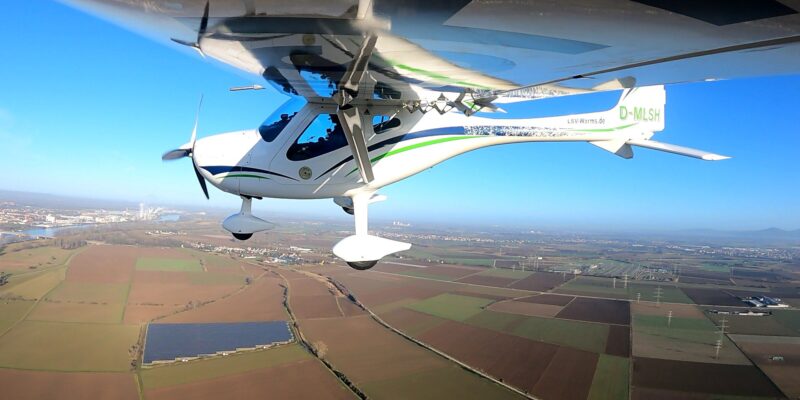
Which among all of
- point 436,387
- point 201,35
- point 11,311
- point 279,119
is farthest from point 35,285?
point 201,35

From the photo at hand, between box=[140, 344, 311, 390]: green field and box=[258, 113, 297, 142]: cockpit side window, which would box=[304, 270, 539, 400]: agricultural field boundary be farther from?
box=[258, 113, 297, 142]: cockpit side window

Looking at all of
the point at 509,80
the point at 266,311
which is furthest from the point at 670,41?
the point at 266,311

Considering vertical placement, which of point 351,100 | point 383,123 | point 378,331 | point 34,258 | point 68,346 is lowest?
point 68,346

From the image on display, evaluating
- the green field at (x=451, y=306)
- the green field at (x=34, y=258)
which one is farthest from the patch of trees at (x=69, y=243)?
the green field at (x=451, y=306)

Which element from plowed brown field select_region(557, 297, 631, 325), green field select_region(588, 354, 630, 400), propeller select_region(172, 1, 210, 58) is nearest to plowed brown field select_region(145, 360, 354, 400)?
green field select_region(588, 354, 630, 400)

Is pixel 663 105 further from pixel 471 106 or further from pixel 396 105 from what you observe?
pixel 396 105

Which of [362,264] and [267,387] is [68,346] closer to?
[267,387]

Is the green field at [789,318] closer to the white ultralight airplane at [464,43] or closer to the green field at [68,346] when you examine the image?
the white ultralight airplane at [464,43]
